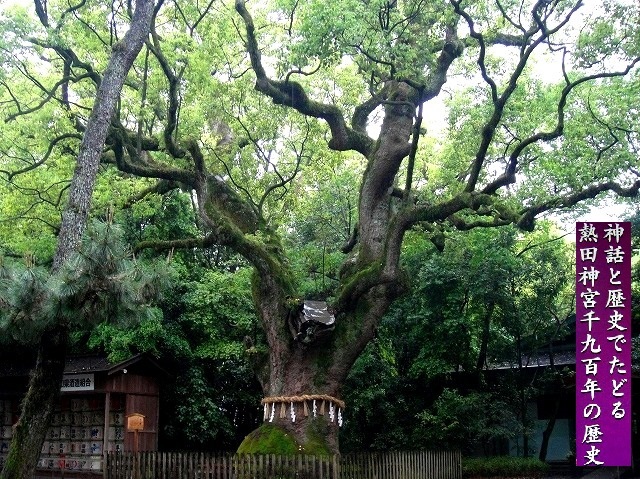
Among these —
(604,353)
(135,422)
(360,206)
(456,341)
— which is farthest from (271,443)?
(456,341)

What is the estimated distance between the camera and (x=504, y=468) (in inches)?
580

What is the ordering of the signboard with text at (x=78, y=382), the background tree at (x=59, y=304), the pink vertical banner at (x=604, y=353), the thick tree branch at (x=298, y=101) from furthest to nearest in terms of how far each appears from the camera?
1. the signboard with text at (x=78, y=382)
2. the thick tree branch at (x=298, y=101)
3. the pink vertical banner at (x=604, y=353)
4. the background tree at (x=59, y=304)

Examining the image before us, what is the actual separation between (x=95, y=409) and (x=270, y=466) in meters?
6.64

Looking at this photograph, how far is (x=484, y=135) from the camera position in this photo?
10.9 metres

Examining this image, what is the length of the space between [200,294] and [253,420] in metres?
4.02

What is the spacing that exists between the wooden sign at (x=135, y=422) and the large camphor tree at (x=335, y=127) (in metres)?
3.87

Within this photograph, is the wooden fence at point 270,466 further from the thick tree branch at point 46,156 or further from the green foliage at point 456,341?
the thick tree branch at point 46,156

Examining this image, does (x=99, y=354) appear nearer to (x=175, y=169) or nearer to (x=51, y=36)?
(x=175, y=169)

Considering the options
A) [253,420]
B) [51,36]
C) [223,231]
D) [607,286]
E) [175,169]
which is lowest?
[253,420]

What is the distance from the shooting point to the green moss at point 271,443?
1092cm

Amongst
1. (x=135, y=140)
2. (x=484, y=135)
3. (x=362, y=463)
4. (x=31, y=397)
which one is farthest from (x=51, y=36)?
(x=362, y=463)

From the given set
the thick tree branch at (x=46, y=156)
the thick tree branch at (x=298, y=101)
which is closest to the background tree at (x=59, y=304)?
the thick tree branch at (x=298, y=101)

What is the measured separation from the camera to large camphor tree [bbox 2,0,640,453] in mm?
11008

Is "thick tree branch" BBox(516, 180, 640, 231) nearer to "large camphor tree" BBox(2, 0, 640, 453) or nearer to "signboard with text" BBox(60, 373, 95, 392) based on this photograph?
"large camphor tree" BBox(2, 0, 640, 453)
